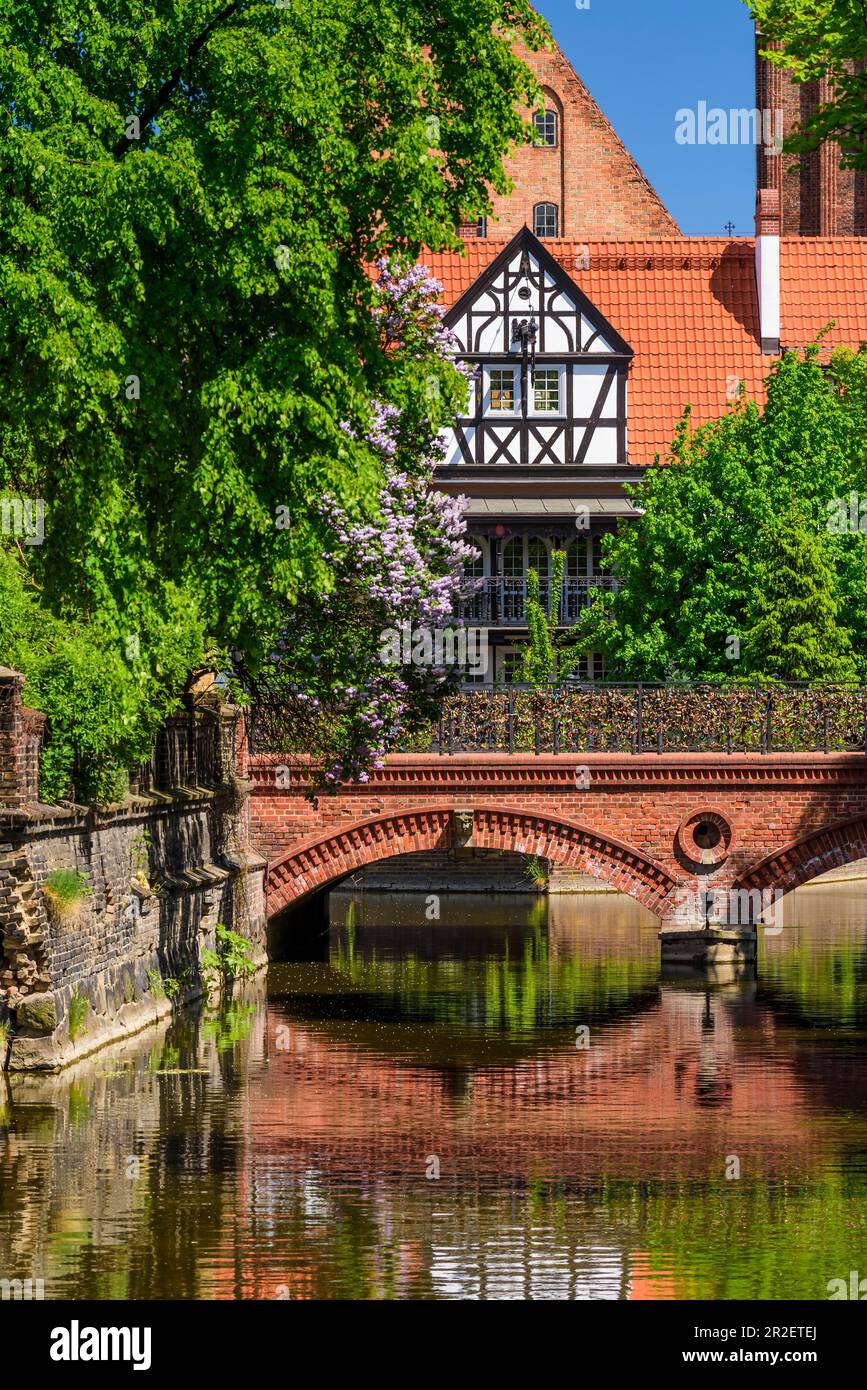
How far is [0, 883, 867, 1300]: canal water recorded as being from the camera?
13.4m

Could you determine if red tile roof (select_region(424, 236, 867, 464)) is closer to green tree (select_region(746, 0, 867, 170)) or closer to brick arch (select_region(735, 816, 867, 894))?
brick arch (select_region(735, 816, 867, 894))

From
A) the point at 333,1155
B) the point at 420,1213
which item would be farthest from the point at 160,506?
the point at 420,1213

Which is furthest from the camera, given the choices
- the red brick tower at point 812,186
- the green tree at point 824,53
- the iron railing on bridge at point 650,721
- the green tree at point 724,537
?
the red brick tower at point 812,186

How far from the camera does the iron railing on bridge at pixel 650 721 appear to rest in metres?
33.9

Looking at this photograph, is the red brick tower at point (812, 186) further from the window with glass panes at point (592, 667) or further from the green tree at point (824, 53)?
the green tree at point (824, 53)

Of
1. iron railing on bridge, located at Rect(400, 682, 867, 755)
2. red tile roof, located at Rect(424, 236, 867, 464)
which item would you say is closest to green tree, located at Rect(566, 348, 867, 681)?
red tile roof, located at Rect(424, 236, 867, 464)

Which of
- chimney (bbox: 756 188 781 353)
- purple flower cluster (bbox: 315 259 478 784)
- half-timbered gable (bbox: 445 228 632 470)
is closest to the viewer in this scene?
purple flower cluster (bbox: 315 259 478 784)

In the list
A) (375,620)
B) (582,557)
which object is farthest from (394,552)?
(582,557)

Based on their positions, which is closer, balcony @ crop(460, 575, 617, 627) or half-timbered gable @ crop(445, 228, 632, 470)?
half-timbered gable @ crop(445, 228, 632, 470)

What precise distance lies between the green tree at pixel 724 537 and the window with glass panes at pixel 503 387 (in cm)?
513

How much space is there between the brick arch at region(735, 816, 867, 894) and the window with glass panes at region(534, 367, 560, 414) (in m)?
18.2

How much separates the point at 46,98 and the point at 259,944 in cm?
1535

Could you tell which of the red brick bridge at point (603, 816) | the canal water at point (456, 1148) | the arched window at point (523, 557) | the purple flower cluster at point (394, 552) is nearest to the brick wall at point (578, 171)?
the arched window at point (523, 557)
